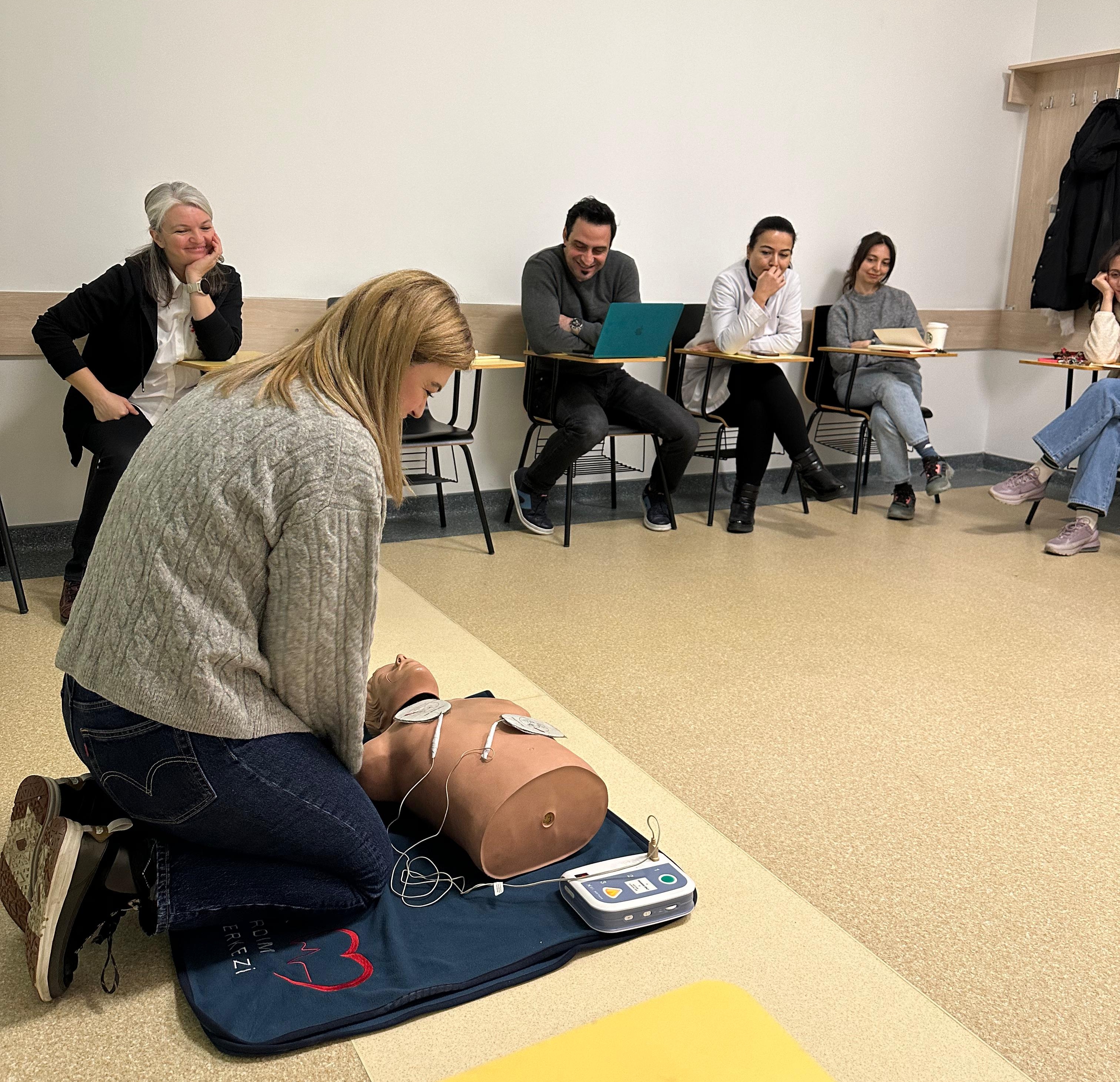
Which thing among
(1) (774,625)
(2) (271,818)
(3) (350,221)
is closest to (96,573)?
(2) (271,818)

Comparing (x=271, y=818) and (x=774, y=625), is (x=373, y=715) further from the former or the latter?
(x=774, y=625)

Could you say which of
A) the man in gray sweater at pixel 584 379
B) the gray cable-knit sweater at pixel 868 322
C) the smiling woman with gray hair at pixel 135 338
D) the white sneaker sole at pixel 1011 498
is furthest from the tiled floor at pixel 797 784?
the gray cable-knit sweater at pixel 868 322

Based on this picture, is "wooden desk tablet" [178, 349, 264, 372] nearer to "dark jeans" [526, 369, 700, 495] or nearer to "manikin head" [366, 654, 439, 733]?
"dark jeans" [526, 369, 700, 495]

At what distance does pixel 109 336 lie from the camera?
311 centimetres

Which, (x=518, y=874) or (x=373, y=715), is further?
(x=373, y=715)

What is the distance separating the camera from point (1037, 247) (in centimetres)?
546

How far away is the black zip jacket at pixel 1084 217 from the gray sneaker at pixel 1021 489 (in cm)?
126

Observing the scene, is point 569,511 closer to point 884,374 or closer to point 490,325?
point 490,325

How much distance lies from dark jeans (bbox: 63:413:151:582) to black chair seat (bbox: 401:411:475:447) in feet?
2.76

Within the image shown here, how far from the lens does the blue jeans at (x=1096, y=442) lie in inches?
156

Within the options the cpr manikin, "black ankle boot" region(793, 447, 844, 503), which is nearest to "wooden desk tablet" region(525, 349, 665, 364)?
"black ankle boot" region(793, 447, 844, 503)

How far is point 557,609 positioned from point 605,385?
1226 mm

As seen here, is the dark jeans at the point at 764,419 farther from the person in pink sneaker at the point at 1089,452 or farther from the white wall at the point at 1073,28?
the white wall at the point at 1073,28

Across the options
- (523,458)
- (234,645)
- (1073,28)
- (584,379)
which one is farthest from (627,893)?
(1073,28)
